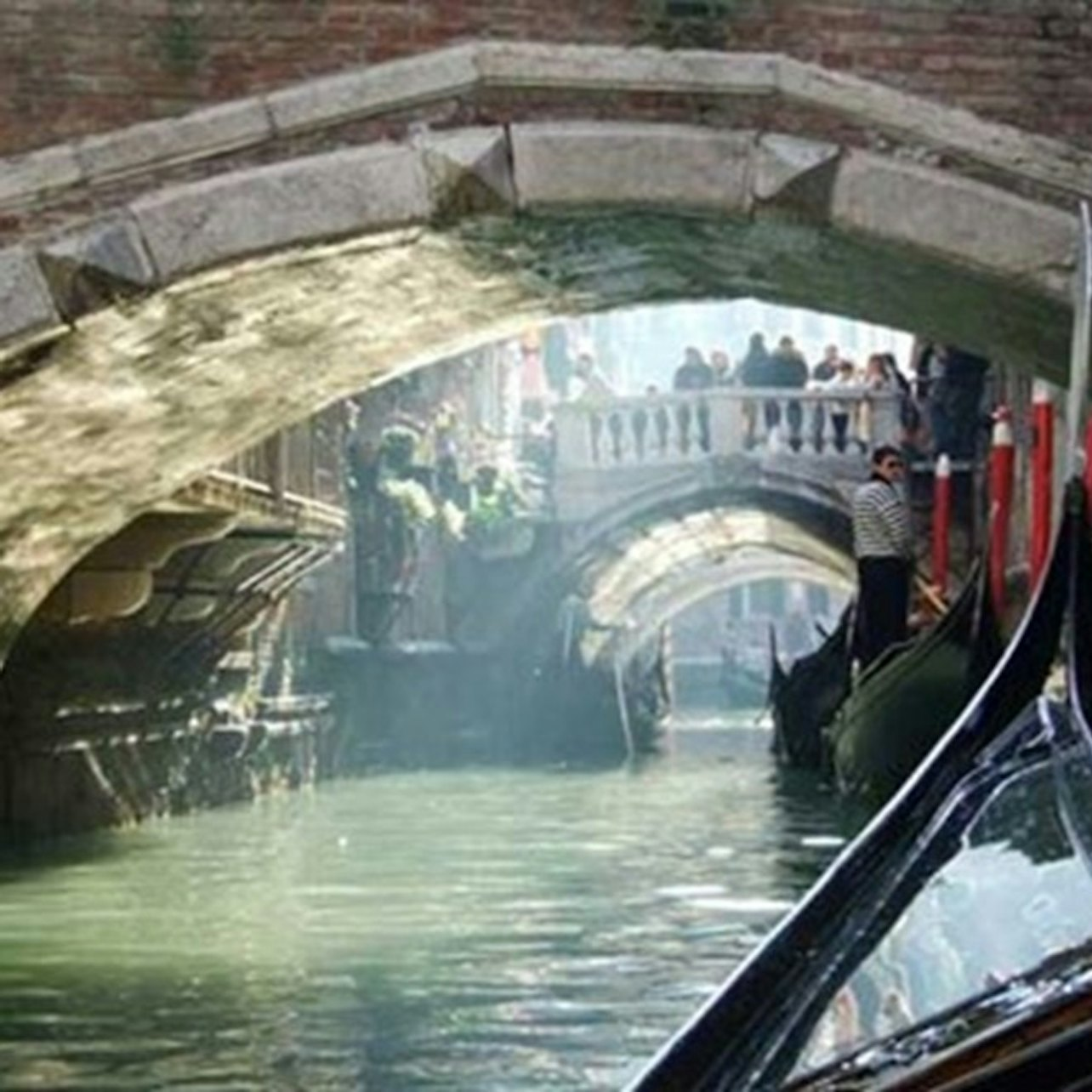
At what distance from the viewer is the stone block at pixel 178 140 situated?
4.19 metres

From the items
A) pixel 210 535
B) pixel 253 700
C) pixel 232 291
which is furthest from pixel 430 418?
pixel 232 291

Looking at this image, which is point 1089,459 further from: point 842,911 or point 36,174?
point 842,911

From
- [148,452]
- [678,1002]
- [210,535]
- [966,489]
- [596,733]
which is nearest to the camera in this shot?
[678,1002]

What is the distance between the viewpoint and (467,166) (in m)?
4.16

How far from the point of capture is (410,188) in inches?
165

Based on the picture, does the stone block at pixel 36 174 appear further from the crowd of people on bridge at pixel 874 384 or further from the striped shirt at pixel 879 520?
the crowd of people on bridge at pixel 874 384

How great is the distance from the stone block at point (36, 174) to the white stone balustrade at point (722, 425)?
684 centimetres

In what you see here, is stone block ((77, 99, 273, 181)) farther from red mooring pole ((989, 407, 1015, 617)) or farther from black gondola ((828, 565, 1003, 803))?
red mooring pole ((989, 407, 1015, 617))

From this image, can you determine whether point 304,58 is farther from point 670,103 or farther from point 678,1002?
point 678,1002

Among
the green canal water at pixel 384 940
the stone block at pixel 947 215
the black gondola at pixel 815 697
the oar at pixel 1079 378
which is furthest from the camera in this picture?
the black gondola at pixel 815 697

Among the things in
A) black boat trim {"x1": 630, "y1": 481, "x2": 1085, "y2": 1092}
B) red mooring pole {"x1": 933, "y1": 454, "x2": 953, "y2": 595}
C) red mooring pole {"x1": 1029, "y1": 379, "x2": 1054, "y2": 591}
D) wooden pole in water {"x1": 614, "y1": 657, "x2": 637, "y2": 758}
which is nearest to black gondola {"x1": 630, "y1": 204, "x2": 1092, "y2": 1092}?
black boat trim {"x1": 630, "y1": 481, "x2": 1085, "y2": 1092}

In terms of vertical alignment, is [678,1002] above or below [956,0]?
below

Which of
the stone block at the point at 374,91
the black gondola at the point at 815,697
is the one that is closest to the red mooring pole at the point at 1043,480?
the stone block at the point at 374,91

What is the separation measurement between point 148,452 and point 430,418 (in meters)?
7.94
